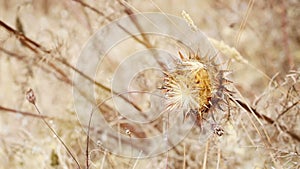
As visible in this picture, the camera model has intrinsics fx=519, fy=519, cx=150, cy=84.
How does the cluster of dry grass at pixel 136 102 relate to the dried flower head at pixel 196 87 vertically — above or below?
above

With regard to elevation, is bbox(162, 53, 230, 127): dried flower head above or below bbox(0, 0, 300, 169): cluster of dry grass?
below

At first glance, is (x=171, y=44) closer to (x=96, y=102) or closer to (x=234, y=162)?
(x=96, y=102)

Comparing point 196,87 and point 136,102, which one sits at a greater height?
point 136,102

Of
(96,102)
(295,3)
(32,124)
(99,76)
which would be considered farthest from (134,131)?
(295,3)

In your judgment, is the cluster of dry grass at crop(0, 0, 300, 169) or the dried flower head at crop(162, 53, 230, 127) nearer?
the dried flower head at crop(162, 53, 230, 127)

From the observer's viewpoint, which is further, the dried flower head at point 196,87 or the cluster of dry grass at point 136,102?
the cluster of dry grass at point 136,102

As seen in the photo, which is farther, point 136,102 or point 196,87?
point 136,102
